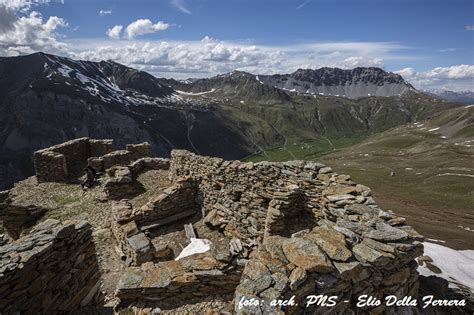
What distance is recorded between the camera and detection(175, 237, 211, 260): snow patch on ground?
1672 centimetres

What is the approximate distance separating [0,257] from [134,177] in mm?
16666

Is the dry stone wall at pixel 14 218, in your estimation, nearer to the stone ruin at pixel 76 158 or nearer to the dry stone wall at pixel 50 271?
the stone ruin at pixel 76 158

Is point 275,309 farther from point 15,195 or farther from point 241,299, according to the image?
point 15,195

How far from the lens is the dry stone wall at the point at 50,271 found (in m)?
8.11

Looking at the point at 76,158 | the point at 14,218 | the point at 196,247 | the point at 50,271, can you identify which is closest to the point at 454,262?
the point at 196,247

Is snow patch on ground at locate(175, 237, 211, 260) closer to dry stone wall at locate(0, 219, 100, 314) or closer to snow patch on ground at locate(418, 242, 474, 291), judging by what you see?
dry stone wall at locate(0, 219, 100, 314)

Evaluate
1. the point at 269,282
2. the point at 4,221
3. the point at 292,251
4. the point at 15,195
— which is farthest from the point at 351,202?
the point at 15,195

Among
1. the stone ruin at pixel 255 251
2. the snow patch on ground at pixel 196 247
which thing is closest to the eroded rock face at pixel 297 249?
the stone ruin at pixel 255 251

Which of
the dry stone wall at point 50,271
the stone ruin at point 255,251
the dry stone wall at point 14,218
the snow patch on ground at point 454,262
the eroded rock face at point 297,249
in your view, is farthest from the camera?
the snow patch on ground at point 454,262

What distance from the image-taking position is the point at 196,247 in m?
17.1

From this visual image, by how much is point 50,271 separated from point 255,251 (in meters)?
6.00

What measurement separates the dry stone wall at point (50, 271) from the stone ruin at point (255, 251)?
31 mm

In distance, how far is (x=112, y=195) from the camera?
882 inches

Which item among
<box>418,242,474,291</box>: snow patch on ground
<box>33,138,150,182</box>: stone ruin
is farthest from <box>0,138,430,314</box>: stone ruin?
<box>418,242,474,291</box>: snow patch on ground
